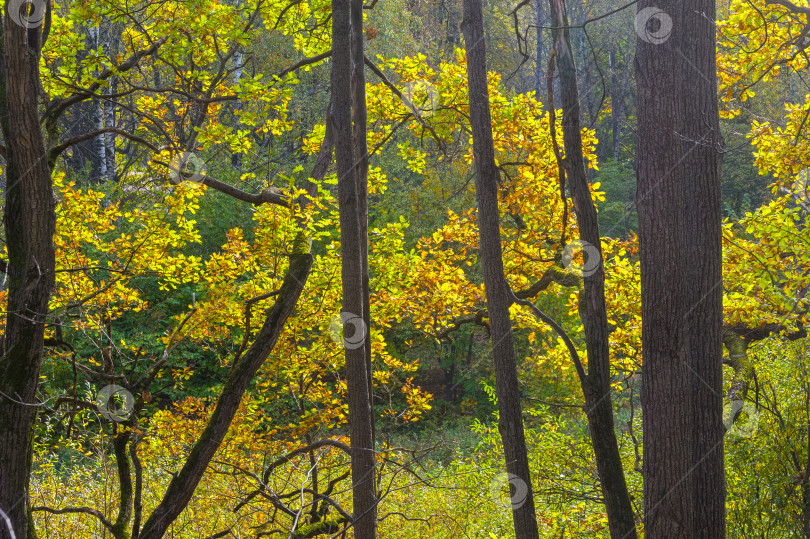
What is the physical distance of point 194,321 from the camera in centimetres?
645

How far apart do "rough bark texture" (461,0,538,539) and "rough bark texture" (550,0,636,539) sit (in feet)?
2.27

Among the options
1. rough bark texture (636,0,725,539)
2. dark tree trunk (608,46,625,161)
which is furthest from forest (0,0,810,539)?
dark tree trunk (608,46,625,161)

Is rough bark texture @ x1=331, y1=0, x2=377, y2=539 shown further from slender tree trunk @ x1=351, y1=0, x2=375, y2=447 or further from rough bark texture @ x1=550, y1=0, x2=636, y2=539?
rough bark texture @ x1=550, y1=0, x2=636, y2=539

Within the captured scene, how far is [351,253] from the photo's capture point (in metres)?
4.37

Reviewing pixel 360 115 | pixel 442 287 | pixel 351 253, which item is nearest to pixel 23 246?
pixel 351 253

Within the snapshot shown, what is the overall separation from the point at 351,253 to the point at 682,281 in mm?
2273

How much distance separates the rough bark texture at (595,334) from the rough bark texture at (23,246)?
11.3 ft

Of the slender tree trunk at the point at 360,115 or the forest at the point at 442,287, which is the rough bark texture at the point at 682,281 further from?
the slender tree trunk at the point at 360,115

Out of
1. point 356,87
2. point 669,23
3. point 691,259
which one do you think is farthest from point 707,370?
point 356,87

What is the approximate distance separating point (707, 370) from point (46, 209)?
150 inches

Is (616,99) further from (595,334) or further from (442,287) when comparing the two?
(595,334)

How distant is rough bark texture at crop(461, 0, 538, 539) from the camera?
4.90 metres

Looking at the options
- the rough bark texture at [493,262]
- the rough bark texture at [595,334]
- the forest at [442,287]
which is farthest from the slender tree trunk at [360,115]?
the rough bark texture at [595,334]

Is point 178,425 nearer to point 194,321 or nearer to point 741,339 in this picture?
point 194,321
